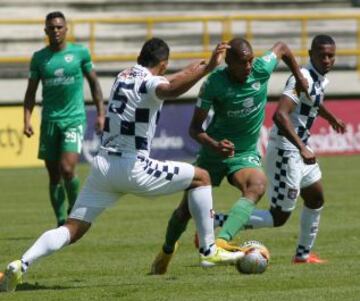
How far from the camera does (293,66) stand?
10945mm

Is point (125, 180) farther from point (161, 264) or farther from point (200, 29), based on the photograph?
point (200, 29)

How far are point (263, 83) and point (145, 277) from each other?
2.07 metres

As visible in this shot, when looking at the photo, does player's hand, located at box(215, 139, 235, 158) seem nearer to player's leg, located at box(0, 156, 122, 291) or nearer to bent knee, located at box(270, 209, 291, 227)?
player's leg, located at box(0, 156, 122, 291)

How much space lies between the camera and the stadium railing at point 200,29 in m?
29.3

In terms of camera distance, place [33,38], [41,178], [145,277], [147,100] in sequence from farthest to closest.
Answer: [33,38]
[41,178]
[145,277]
[147,100]

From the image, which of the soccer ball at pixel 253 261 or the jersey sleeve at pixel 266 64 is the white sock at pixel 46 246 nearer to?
the soccer ball at pixel 253 261

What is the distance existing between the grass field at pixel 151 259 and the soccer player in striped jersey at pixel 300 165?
366 mm

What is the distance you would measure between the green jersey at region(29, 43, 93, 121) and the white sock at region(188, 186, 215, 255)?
16.8 ft

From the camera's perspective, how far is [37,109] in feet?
82.1

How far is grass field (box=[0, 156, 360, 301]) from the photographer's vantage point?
905 cm

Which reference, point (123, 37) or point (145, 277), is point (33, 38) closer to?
point (123, 37)

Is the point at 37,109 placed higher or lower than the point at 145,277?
lower

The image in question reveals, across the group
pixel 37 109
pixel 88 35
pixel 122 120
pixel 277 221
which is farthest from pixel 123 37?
Result: pixel 122 120

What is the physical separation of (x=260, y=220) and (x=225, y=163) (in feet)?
2.92
